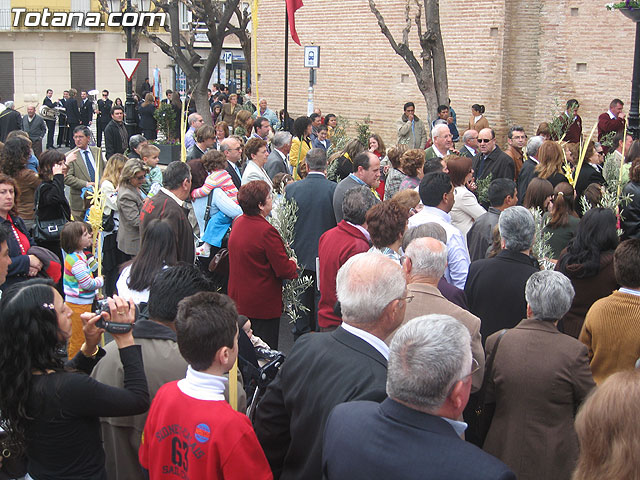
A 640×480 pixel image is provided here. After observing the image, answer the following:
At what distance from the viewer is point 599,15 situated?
17.1 m

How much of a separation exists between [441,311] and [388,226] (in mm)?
1304

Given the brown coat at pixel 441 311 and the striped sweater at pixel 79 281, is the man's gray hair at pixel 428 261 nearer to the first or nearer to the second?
the brown coat at pixel 441 311

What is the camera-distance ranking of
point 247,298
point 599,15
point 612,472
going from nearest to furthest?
point 612,472 < point 247,298 < point 599,15

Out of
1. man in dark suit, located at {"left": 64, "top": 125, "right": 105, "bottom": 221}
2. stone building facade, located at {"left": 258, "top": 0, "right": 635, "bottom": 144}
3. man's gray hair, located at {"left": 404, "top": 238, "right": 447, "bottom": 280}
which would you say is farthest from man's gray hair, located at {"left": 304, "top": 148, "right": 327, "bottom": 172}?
stone building facade, located at {"left": 258, "top": 0, "right": 635, "bottom": 144}

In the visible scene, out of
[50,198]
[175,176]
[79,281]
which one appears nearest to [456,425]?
[175,176]

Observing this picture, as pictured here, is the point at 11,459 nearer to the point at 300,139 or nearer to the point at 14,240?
the point at 14,240

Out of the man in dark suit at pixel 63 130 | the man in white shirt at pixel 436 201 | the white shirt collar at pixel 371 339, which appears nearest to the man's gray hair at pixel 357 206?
the man in white shirt at pixel 436 201

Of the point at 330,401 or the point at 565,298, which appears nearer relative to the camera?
the point at 330,401

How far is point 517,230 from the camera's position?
495cm

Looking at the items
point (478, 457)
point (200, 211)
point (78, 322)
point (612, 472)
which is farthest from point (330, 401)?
point (200, 211)

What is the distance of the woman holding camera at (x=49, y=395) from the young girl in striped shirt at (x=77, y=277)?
10.6ft

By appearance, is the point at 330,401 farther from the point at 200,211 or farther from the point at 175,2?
the point at 175,2

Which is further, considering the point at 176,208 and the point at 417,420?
the point at 176,208

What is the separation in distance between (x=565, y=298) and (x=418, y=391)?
173 cm
